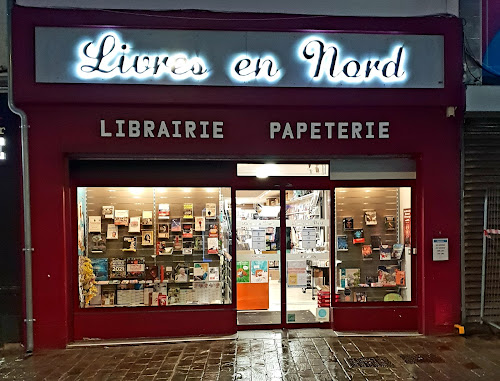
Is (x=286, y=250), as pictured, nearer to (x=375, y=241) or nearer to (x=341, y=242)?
(x=341, y=242)

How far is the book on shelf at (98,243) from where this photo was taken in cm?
793

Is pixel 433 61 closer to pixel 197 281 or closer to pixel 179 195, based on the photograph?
pixel 179 195

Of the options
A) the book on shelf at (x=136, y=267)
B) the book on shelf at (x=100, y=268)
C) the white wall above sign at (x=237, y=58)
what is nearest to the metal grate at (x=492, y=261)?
the white wall above sign at (x=237, y=58)

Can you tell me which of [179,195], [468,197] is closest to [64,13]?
[179,195]

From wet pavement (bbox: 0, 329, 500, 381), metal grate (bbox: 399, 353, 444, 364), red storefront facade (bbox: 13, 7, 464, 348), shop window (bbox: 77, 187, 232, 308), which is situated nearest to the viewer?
wet pavement (bbox: 0, 329, 500, 381)

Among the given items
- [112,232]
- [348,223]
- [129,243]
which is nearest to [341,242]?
[348,223]

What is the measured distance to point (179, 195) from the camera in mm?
8016

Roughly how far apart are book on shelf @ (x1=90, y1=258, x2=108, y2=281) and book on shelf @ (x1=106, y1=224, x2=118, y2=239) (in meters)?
0.41

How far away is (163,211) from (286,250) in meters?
2.29

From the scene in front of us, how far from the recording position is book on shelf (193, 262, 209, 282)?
8.02 metres

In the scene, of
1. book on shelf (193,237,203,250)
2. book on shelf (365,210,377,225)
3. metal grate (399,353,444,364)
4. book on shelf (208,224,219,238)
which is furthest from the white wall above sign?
metal grate (399,353,444,364)

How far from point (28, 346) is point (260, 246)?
4.06m

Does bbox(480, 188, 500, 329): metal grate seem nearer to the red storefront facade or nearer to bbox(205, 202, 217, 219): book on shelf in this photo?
the red storefront facade

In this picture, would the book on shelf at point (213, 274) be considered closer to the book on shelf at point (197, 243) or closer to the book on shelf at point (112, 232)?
the book on shelf at point (197, 243)
